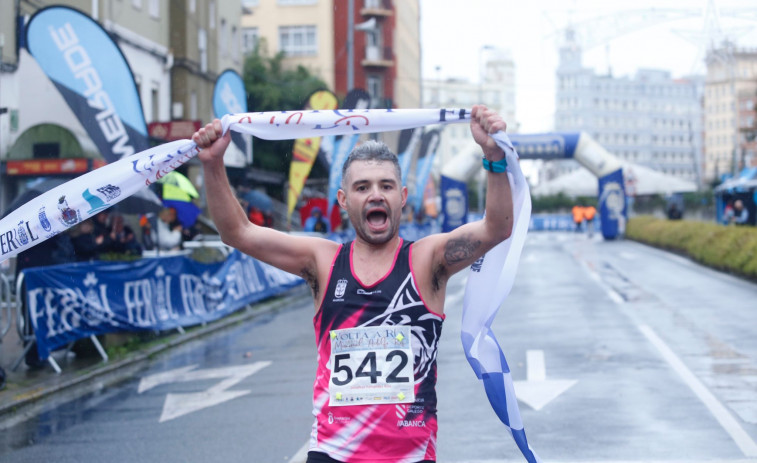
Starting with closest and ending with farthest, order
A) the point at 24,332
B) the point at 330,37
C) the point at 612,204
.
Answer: the point at 24,332 → the point at 612,204 → the point at 330,37

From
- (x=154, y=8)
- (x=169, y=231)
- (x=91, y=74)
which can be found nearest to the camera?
(x=91, y=74)

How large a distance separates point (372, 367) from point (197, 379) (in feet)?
26.0

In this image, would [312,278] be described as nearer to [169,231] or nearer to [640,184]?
[169,231]

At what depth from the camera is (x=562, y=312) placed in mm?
16188

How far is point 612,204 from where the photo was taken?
146ft

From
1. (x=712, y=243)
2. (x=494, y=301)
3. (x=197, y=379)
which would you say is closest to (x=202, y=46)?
(x=712, y=243)

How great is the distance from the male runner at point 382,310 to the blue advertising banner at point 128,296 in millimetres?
8206

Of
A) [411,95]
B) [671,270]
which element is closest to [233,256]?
[671,270]

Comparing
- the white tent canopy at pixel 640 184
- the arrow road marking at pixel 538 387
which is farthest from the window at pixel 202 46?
the arrow road marking at pixel 538 387

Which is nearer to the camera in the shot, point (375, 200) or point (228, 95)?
point (375, 200)

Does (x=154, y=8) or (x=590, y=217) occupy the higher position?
(x=154, y=8)

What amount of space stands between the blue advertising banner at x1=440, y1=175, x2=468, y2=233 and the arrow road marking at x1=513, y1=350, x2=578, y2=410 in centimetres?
3364

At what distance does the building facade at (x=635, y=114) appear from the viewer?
15975cm

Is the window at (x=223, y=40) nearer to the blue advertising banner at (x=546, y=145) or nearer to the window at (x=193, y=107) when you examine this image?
the window at (x=193, y=107)
